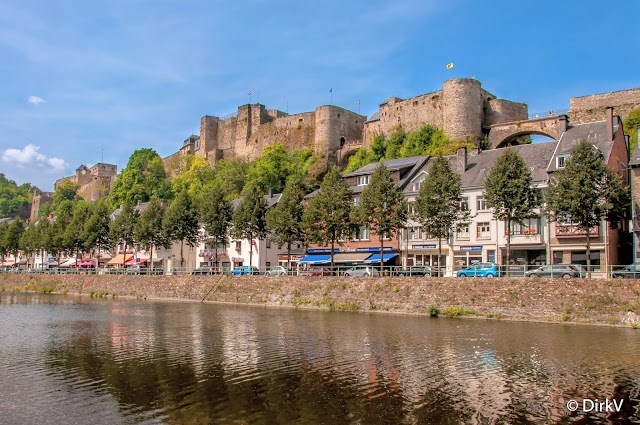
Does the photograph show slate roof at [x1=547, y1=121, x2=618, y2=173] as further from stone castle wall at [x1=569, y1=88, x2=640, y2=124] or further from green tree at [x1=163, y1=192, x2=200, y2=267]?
green tree at [x1=163, y1=192, x2=200, y2=267]

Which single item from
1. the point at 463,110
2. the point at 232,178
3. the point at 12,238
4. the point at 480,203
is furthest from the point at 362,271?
the point at 12,238

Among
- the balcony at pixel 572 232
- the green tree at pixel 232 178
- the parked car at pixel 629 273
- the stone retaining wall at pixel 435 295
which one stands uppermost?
the green tree at pixel 232 178

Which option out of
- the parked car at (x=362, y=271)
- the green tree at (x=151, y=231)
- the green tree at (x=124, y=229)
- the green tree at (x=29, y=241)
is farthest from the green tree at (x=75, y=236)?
the parked car at (x=362, y=271)

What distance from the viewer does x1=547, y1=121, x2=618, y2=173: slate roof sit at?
143 feet

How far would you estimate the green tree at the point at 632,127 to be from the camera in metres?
55.8

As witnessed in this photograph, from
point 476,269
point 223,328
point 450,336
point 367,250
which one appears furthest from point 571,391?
point 367,250

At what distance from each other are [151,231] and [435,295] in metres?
37.6

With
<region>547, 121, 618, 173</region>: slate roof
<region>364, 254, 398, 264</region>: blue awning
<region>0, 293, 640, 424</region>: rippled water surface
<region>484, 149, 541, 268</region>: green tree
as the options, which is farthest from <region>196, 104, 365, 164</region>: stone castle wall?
<region>0, 293, 640, 424</region>: rippled water surface

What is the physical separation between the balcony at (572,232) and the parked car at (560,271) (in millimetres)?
7817

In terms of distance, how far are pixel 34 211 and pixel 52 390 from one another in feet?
504

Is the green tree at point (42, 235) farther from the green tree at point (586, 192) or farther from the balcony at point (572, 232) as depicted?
the green tree at point (586, 192)

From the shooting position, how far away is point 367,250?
52.5 metres

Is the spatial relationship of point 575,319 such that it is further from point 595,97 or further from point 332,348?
point 595,97

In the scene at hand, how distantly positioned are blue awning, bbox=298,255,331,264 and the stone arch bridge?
88.5 feet
